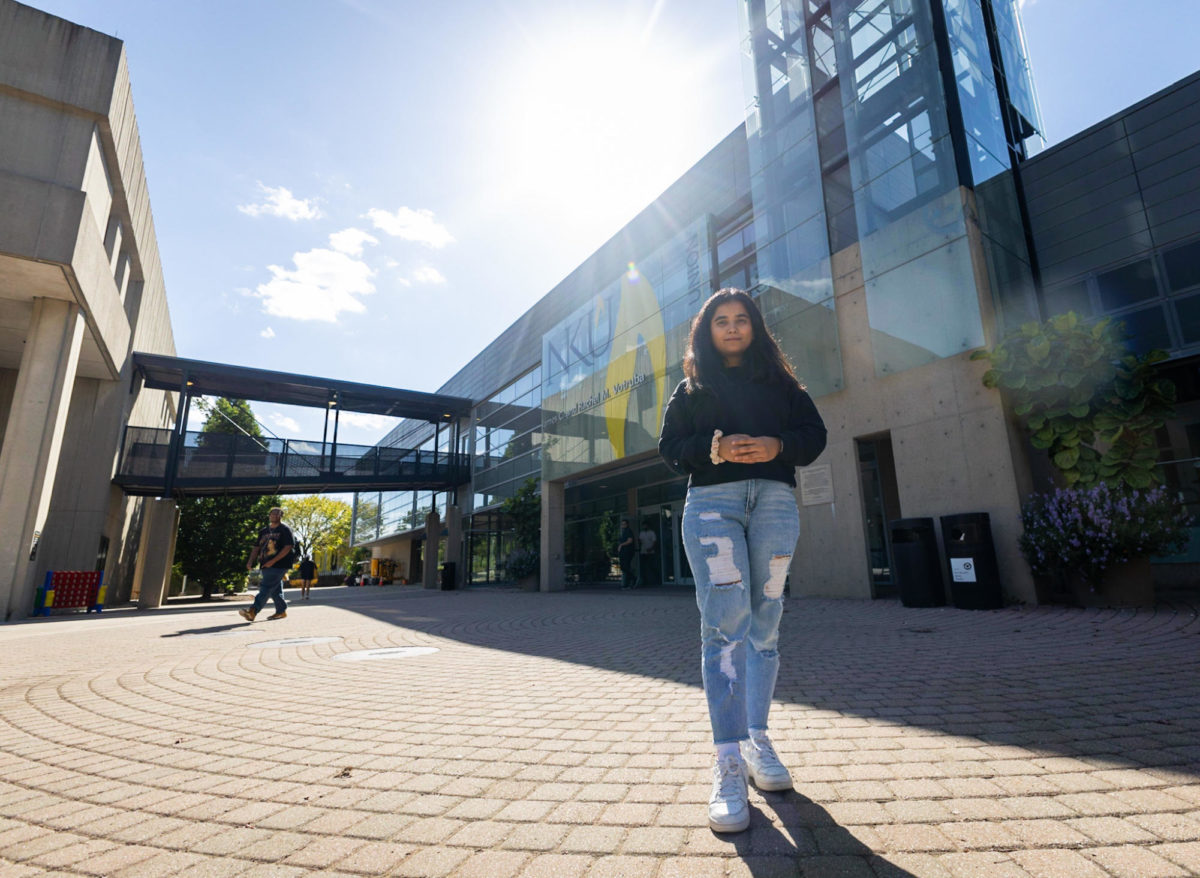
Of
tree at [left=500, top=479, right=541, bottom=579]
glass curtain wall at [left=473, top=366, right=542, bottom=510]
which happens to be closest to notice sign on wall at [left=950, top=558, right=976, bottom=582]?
tree at [left=500, top=479, right=541, bottom=579]

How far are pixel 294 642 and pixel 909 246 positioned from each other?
11.4 meters

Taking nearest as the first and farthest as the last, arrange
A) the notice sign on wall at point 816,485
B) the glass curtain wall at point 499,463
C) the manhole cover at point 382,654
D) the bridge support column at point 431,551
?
1. the manhole cover at point 382,654
2. the notice sign on wall at point 816,485
3. the glass curtain wall at point 499,463
4. the bridge support column at point 431,551

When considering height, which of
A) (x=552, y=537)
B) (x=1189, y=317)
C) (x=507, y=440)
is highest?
(x=507, y=440)

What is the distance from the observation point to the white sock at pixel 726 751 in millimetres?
2037

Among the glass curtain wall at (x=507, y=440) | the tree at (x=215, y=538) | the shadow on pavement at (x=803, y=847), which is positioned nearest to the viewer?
the shadow on pavement at (x=803, y=847)

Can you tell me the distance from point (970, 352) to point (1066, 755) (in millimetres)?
8294

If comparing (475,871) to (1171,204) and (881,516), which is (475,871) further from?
(1171,204)

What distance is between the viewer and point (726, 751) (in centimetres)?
205

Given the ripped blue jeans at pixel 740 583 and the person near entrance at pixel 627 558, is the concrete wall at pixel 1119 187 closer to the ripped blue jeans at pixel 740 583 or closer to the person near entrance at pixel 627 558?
Answer: the ripped blue jeans at pixel 740 583

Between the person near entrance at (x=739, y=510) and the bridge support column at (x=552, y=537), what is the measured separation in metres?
16.4

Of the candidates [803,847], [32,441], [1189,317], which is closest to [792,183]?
[1189,317]

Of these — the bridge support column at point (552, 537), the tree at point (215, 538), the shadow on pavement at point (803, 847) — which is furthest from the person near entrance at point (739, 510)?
the tree at point (215, 538)

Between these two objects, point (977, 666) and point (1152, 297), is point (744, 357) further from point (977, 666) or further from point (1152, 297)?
point (1152, 297)

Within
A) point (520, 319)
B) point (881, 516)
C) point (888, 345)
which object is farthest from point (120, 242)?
point (881, 516)
